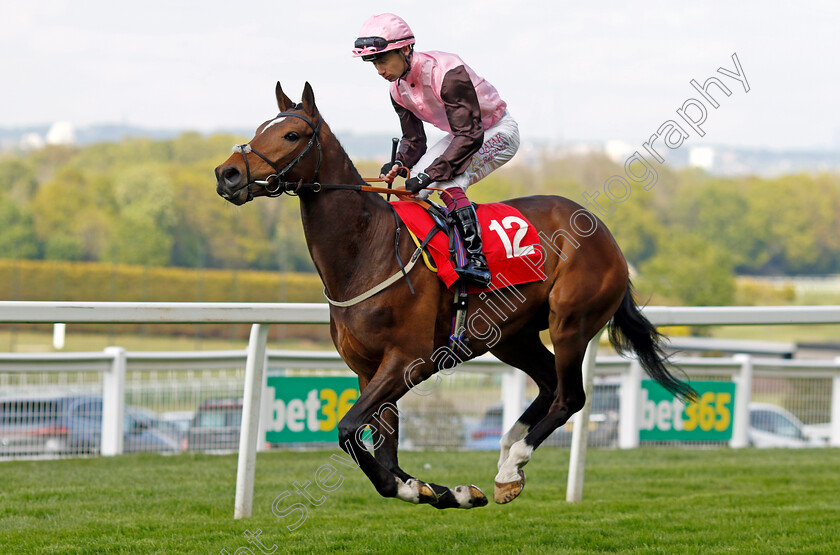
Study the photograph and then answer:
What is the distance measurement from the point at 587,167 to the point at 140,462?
108624 mm

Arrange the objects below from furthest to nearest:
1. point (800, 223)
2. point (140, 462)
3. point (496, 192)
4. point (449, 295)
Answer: point (800, 223) → point (496, 192) → point (140, 462) → point (449, 295)

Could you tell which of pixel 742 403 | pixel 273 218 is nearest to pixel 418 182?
pixel 742 403

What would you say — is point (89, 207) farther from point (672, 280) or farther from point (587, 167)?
point (587, 167)

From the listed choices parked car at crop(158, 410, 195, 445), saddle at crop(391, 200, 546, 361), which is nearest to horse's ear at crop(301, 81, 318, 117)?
saddle at crop(391, 200, 546, 361)

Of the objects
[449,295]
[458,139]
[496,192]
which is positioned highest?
[496,192]

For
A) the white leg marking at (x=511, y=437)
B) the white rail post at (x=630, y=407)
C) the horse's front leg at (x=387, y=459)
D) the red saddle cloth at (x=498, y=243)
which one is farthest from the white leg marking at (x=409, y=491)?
the white rail post at (x=630, y=407)

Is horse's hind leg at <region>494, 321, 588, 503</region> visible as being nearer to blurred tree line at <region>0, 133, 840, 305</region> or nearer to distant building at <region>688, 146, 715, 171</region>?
blurred tree line at <region>0, 133, 840, 305</region>

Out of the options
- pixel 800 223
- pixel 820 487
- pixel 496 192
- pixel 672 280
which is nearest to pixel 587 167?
pixel 800 223

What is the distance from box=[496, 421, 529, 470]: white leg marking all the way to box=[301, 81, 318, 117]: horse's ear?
1.60 m

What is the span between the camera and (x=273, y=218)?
83.6 meters

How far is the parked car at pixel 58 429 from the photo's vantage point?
265 inches

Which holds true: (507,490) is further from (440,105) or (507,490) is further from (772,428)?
(772,428)

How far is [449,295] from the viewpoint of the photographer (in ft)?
12.9

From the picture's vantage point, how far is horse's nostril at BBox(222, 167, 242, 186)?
3.38 metres
